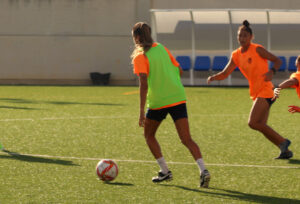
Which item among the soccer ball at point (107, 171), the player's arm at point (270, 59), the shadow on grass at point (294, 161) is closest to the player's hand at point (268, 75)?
the player's arm at point (270, 59)

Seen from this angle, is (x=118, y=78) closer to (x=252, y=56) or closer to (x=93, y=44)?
(x=93, y=44)

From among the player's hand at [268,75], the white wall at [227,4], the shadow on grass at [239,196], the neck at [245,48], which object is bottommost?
the shadow on grass at [239,196]

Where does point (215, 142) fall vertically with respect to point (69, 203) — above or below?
below

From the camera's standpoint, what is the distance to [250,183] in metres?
7.69

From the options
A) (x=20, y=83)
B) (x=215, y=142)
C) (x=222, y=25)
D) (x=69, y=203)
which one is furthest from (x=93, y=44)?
(x=69, y=203)

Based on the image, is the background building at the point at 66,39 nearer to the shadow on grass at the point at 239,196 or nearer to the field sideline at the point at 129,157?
the field sideline at the point at 129,157

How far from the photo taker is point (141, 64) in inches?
283

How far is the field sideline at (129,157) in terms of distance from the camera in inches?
277

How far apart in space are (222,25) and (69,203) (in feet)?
79.4

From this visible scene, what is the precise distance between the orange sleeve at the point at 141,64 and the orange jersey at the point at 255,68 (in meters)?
2.32

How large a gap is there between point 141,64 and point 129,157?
281 cm

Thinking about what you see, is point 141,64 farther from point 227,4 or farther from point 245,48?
point 227,4

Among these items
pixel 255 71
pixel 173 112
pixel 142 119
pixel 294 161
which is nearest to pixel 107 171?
pixel 142 119

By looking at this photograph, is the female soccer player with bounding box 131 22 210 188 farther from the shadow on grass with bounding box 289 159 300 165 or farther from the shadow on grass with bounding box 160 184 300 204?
the shadow on grass with bounding box 289 159 300 165
